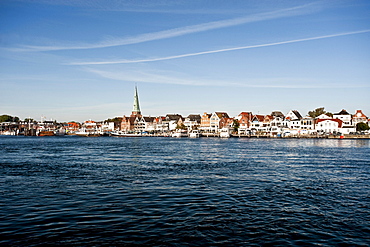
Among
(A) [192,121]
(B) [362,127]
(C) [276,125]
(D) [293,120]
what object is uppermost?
(A) [192,121]

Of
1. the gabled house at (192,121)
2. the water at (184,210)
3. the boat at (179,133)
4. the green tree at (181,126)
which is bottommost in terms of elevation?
the water at (184,210)

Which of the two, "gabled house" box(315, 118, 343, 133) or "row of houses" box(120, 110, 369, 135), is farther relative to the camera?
"row of houses" box(120, 110, 369, 135)

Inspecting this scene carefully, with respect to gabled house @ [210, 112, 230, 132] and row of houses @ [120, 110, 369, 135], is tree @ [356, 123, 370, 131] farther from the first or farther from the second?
gabled house @ [210, 112, 230, 132]

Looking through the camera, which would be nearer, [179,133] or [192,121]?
[179,133]

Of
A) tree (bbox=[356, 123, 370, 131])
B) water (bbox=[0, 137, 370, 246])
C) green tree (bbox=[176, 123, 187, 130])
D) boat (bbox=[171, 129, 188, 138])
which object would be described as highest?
green tree (bbox=[176, 123, 187, 130])

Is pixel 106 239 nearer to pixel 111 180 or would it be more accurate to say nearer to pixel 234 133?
pixel 111 180

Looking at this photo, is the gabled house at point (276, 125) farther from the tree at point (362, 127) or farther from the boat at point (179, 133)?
the boat at point (179, 133)

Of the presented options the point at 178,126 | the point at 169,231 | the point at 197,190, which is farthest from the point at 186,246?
the point at 178,126

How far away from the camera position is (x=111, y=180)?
79.7ft

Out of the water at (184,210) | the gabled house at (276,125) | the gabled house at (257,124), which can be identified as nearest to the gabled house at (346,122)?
the gabled house at (276,125)

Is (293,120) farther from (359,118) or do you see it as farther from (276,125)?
(359,118)

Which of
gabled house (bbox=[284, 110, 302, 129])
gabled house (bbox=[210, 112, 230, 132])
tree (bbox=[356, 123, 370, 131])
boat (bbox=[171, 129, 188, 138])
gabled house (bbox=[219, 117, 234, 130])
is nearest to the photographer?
tree (bbox=[356, 123, 370, 131])

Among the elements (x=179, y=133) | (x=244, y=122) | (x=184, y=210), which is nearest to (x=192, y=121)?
(x=179, y=133)

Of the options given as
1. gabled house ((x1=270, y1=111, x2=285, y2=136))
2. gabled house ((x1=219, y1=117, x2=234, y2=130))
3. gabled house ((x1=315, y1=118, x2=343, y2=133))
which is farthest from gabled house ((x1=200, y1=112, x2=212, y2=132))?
gabled house ((x1=315, y1=118, x2=343, y2=133))
